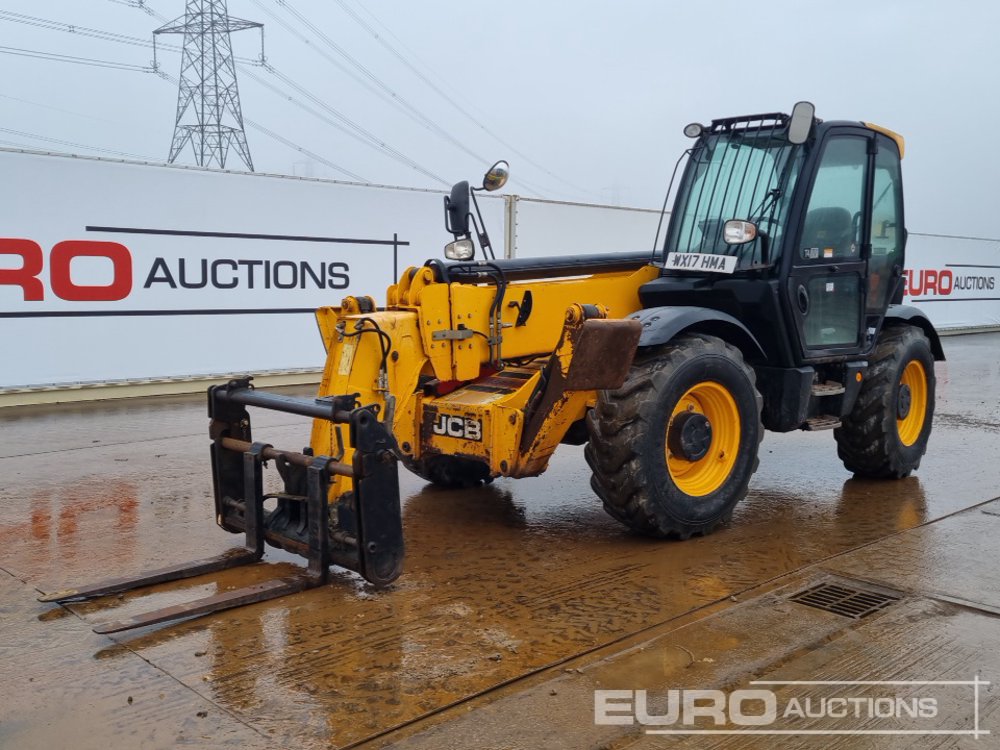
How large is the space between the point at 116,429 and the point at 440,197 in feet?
19.4

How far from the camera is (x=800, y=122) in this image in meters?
5.68

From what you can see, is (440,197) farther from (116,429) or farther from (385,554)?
(385,554)

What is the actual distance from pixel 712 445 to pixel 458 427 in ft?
4.84

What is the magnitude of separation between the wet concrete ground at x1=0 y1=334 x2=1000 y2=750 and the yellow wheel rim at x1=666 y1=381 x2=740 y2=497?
334 mm

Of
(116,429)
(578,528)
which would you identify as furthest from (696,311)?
(116,429)

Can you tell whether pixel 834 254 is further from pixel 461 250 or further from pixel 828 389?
pixel 461 250

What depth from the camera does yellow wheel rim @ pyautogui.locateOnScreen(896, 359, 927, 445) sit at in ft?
23.7

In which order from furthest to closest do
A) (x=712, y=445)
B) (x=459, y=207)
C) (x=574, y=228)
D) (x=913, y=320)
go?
(x=574, y=228) → (x=913, y=320) → (x=459, y=207) → (x=712, y=445)

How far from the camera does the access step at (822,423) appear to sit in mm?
6211

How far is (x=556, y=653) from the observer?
3.82 m

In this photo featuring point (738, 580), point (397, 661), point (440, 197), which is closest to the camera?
point (397, 661)

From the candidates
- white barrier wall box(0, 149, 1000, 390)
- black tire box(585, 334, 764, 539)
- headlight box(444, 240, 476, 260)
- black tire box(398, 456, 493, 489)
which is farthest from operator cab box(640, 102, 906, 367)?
white barrier wall box(0, 149, 1000, 390)

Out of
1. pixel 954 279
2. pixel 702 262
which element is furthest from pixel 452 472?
pixel 954 279

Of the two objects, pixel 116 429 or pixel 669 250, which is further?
pixel 116 429
